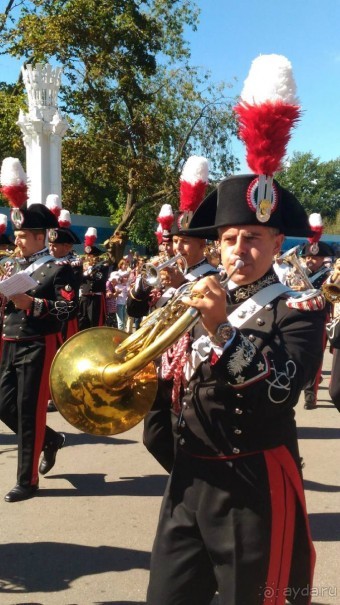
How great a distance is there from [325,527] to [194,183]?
2.41 m

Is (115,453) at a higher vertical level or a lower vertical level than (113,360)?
lower

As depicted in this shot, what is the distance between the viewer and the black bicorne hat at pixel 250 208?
246 cm

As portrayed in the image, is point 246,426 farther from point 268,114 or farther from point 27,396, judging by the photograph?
point 27,396

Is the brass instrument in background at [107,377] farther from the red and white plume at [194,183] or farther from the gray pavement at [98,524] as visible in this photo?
the red and white plume at [194,183]

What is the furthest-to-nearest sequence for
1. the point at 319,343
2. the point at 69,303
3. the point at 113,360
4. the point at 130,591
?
the point at 69,303 < the point at 130,591 < the point at 113,360 < the point at 319,343

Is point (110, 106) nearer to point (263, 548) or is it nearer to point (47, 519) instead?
point (47, 519)

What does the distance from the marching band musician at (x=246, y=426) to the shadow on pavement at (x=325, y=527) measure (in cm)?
211

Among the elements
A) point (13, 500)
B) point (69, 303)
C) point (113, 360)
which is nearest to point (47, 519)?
point (13, 500)

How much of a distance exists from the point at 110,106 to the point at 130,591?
2022cm

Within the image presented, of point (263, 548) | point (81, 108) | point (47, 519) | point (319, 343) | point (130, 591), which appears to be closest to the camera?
point (263, 548)

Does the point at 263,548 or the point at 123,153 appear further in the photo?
the point at 123,153

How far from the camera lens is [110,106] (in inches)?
877

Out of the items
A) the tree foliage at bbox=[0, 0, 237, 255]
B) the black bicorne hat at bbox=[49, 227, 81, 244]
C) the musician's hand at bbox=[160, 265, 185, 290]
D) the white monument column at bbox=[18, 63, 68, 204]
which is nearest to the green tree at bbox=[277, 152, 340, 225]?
the tree foliage at bbox=[0, 0, 237, 255]

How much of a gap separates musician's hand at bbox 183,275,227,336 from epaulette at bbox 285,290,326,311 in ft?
1.20
